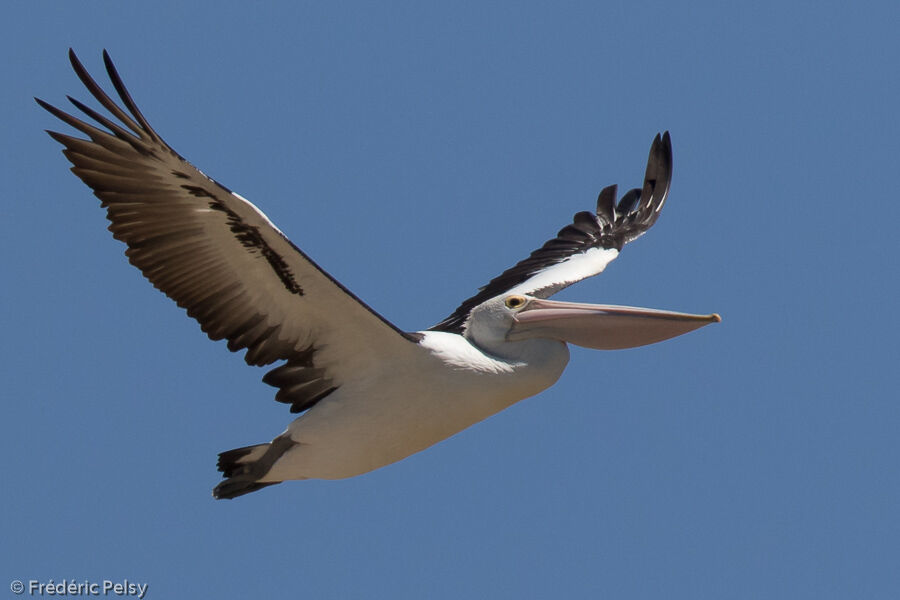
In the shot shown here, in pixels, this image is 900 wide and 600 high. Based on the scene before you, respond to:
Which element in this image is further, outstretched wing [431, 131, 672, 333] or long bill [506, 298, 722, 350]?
outstretched wing [431, 131, 672, 333]

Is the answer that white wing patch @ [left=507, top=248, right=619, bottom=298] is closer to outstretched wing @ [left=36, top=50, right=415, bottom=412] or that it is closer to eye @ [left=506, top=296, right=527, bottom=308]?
eye @ [left=506, top=296, right=527, bottom=308]

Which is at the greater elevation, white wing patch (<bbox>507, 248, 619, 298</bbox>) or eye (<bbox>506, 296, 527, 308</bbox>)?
white wing patch (<bbox>507, 248, 619, 298</bbox>)

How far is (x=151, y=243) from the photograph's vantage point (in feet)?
34.3

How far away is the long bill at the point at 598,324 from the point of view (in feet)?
37.1

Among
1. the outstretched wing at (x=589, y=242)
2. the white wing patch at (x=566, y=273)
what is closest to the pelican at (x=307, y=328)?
the white wing patch at (x=566, y=273)

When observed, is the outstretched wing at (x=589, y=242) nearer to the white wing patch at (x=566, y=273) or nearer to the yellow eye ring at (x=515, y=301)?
the white wing patch at (x=566, y=273)

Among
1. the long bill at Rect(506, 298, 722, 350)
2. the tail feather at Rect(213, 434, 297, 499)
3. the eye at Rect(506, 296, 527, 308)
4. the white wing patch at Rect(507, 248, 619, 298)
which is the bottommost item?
the tail feather at Rect(213, 434, 297, 499)

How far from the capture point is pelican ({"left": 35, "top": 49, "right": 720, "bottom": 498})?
10.1 m

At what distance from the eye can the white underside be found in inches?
25.3

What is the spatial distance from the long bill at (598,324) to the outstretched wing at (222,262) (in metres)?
1.10

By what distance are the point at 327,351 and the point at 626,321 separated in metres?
2.25

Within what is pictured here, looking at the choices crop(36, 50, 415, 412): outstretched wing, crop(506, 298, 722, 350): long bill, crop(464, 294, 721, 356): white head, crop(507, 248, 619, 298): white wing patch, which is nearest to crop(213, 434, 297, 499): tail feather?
crop(36, 50, 415, 412): outstretched wing

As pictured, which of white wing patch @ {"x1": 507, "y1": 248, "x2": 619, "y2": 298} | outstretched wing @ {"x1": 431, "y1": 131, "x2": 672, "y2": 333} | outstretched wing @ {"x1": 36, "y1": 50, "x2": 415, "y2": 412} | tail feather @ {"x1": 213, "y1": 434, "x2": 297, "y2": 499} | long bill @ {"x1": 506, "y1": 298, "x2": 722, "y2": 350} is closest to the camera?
outstretched wing @ {"x1": 36, "y1": 50, "x2": 415, "y2": 412}

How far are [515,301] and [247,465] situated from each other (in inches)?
91.8
